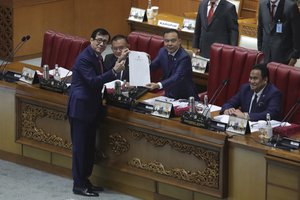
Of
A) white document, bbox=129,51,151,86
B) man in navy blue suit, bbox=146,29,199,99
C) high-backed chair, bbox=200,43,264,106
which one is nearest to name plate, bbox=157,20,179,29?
high-backed chair, bbox=200,43,264,106

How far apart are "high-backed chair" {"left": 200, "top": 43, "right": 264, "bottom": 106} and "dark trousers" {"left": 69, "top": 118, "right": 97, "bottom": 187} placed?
1.26 meters

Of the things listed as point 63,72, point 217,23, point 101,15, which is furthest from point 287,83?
point 101,15

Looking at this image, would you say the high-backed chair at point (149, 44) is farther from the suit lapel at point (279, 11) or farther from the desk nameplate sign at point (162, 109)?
the desk nameplate sign at point (162, 109)

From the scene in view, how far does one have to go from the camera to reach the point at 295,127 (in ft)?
21.0

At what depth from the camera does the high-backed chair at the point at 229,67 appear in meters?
7.50

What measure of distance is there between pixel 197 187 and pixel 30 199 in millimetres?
1288

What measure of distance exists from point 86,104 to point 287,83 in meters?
1.54

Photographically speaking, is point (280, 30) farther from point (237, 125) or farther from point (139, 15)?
point (139, 15)

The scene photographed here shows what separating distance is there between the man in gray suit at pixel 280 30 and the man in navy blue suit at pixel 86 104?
1932mm

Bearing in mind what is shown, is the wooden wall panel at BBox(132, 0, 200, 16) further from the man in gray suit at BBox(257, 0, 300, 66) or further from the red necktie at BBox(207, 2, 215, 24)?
the man in gray suit at BBox(257, 0, 300, 66)

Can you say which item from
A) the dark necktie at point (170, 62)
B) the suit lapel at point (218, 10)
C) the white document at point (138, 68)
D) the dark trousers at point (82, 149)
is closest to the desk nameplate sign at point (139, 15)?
the suit lapel at point (218, 10)

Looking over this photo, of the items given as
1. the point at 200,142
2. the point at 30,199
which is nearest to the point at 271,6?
the point at 200,142

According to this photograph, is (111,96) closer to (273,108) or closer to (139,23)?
(273,108)

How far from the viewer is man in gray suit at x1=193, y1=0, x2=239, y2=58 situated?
8.50m
